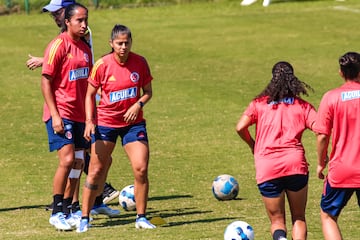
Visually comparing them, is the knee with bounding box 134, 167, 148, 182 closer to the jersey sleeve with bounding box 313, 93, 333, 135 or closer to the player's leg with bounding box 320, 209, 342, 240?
the player's leg with bounding box 320, 209, 342, 240

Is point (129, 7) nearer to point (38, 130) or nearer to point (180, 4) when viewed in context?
point (180, 4)

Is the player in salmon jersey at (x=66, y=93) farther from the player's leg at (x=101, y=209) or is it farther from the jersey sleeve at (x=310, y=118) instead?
the jersey sleeve at (x=310, y=118)

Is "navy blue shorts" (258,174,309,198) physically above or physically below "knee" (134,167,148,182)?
above

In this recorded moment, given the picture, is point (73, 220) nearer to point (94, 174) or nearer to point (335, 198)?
point (94, 174)

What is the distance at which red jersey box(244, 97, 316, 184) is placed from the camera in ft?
31.5

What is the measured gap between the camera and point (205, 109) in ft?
68.8

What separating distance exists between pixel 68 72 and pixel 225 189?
2.79m

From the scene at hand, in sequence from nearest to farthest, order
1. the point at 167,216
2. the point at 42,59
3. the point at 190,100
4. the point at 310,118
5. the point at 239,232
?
the point at 310,118
the point at 239,232
the point at 42,59
the point at 167,216
the point at 190,100

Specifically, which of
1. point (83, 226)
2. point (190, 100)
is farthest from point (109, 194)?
point (190, 100)

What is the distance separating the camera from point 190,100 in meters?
22.0

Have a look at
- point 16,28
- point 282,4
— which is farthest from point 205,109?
point 282,4

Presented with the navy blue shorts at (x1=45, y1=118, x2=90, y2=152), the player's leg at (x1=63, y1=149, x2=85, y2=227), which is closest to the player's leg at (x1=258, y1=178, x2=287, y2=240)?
the navy blue shorts at (x1=45, y1=118, x2=90, y2=152)

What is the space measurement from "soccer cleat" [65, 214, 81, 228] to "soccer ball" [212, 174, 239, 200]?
2125mm

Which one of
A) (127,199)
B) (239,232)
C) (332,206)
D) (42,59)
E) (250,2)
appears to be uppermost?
(42,59)
